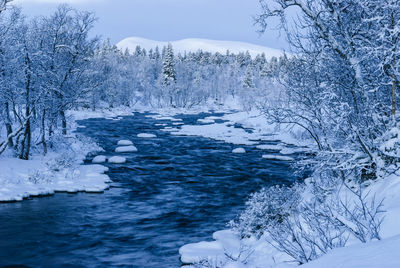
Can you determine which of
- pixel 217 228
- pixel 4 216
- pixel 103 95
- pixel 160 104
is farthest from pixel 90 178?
pixel 160 104

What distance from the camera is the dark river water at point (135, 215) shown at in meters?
9.52

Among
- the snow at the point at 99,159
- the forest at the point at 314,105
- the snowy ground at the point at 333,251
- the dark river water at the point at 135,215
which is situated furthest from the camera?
the snow at the point at 99,159

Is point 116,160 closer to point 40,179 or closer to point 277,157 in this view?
point 40,179

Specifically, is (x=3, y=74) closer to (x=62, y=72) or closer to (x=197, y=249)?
(x=62, y=72)

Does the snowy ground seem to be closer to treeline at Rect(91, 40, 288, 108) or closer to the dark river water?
the dark river water

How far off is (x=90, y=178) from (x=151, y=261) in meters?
9.08

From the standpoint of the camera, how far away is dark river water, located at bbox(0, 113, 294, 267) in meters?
9.52

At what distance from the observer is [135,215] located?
12.9 metres

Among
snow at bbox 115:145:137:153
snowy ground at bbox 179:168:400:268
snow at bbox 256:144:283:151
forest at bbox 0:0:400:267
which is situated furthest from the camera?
snow at bbox 256:144:283:151

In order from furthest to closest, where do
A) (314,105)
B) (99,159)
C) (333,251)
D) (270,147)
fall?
(270,147) → (99,159) → (314,105) → (333,251)

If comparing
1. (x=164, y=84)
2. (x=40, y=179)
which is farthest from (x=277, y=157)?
(x=164, y=84)

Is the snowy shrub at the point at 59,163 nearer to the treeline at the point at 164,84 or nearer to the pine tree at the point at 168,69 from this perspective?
the treeline at the point at 164,84

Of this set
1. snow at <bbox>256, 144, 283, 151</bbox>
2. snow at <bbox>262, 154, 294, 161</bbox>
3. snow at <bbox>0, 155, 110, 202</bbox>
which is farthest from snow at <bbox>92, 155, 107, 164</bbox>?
snow at <bbox>256, 144, 283, 151</bbox>

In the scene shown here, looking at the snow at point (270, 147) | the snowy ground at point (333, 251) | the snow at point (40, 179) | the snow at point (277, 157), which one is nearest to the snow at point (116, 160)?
the snow at point (40, 179)
